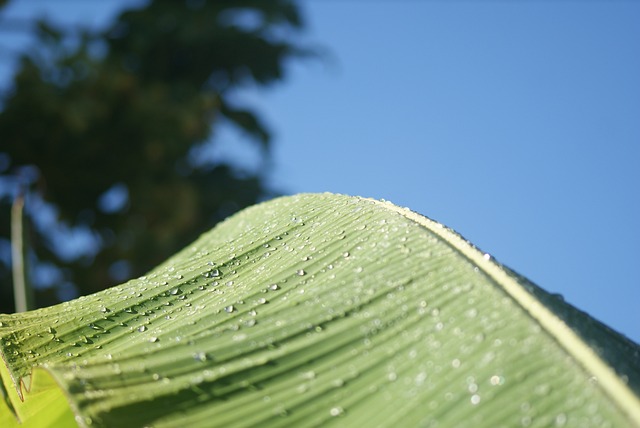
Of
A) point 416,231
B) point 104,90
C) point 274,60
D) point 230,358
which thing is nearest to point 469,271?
point 416,231

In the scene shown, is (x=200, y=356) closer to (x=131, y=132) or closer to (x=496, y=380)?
(x=496, y=380)

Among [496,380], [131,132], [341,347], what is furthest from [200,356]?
[131,132]

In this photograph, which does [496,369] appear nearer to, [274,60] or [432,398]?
[432,398]

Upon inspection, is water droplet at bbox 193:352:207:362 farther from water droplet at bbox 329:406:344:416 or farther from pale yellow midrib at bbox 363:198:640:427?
pale yellow midrib at bbox 363:198:640:427

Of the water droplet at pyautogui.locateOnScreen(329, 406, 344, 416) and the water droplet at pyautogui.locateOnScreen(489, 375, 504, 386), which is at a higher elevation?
the water droplet at pyautogui.locateOnScreen(329, 406, 344, 416)

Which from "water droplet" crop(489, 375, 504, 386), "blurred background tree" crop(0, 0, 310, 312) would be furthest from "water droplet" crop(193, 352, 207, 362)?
"blurred background tree" crop(0, 0, 310, 312)
